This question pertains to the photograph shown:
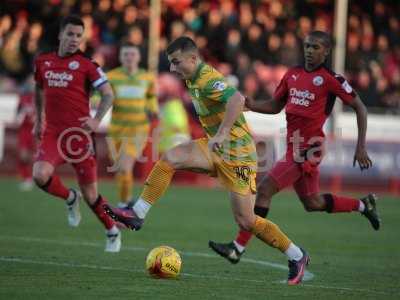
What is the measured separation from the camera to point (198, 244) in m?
12.7

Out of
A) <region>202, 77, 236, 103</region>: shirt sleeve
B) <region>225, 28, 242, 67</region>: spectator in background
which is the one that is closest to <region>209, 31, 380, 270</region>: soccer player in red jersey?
<region>202, 77, 236, 103</region>: shirt sleeve

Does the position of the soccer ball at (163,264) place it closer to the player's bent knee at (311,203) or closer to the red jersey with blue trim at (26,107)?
the player's bent knee at (311,203)

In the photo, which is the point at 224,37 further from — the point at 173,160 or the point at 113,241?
the point at 173,160

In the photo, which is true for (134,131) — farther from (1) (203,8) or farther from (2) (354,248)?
(1) (203,8)

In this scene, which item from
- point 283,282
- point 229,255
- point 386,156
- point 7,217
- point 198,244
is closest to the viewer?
point 283,282

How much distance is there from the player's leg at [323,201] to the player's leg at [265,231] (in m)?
1.67

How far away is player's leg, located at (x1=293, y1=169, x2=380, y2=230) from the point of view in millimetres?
11031

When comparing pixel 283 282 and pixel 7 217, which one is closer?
pixel 283 282

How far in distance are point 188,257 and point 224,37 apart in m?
13.9

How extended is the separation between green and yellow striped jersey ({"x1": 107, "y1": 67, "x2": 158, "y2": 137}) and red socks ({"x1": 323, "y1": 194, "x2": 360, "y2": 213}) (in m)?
5.00

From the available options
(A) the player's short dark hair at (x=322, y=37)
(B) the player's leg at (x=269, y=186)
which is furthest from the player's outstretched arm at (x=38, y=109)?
(A) the player's short dark hair at (x=322, y=37)

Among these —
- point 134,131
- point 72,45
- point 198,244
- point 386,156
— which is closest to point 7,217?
point 134,131

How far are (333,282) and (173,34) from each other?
15.4 meters

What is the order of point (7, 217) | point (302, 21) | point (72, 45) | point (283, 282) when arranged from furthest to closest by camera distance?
point (302, 21) → point (7, 217) → point (72, 45) → point (283, 282)
